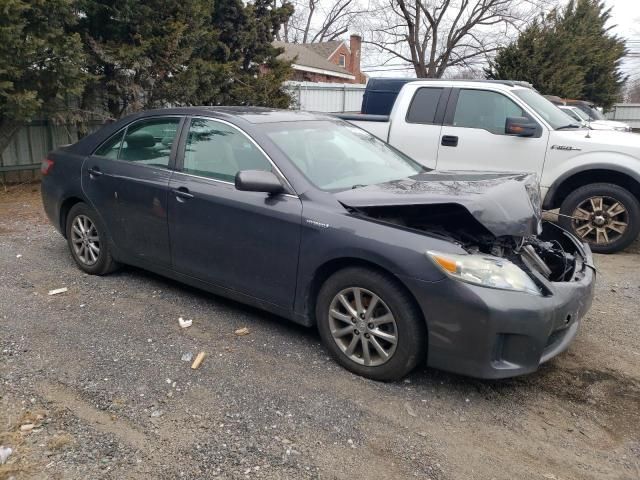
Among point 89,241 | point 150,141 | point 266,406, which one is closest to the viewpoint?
point 266,406

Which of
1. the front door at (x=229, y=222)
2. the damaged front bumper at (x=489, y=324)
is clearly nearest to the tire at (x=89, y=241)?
the front door at (x=229, y=222)

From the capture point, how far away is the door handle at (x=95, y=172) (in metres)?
4.90

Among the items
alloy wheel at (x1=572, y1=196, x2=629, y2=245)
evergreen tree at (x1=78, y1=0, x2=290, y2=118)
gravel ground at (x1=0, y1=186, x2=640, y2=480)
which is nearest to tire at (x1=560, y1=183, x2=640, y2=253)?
alloy wheel at (x1=572, y1=196, x2=629, y2=245)

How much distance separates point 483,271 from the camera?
9.99 feet

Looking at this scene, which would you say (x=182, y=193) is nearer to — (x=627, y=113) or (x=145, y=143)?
(x=145, y=143)

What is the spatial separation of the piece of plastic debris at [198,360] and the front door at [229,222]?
546mm

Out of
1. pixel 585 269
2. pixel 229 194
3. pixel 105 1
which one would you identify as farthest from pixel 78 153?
pixel 105 1

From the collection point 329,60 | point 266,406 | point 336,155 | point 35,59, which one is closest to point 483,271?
point 266,406

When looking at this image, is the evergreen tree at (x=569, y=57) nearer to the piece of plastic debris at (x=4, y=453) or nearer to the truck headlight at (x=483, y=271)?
the truck headlight at (x=483, y=271)

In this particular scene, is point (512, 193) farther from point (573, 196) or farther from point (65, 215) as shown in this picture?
point (65, 215)

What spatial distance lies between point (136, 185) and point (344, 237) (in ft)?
6.80

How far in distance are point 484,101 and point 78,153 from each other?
4.82m

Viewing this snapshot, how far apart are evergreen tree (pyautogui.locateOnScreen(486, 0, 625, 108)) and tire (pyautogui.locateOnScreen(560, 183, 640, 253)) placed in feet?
46.4

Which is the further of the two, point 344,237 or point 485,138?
point 485,138
